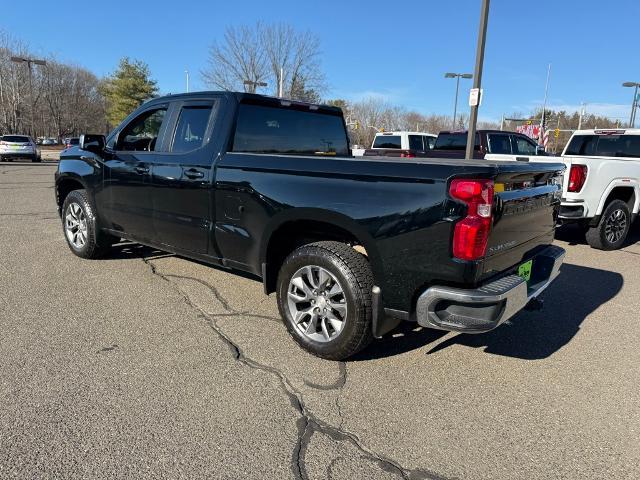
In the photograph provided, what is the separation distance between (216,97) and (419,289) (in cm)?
247

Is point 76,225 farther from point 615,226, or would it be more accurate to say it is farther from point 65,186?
point 615,226

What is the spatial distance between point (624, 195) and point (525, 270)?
5168 millimetres

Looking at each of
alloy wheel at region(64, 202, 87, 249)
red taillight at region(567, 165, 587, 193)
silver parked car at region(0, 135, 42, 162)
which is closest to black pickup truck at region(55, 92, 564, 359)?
alloy wheel at region(64, 202, 87, 249)

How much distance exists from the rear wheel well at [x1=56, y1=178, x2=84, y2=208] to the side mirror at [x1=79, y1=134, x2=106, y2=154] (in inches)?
31.1

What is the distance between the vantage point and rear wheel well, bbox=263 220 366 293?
3.37 meters

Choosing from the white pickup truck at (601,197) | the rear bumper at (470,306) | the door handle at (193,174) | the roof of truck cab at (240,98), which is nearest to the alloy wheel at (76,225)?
the roof of truck cab at (240,98)

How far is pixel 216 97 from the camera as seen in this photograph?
162 inches

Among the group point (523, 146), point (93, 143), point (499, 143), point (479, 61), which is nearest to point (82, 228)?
point (93, 143)

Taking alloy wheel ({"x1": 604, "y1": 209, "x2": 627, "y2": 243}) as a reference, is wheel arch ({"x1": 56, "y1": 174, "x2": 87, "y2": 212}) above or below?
above

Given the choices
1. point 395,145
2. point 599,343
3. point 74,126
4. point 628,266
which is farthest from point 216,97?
point 74,126

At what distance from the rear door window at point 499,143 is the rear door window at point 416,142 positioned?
147 inches

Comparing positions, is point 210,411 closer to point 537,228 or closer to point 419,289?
point 419,289

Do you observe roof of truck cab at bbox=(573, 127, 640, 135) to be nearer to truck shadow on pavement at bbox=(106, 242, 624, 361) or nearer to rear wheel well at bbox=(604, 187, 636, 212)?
rear wheel well at bbox=(604, 187, 636, 212)

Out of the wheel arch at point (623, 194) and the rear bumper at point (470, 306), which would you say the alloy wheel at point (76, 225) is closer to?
the rear bumper at point (470, 306)
